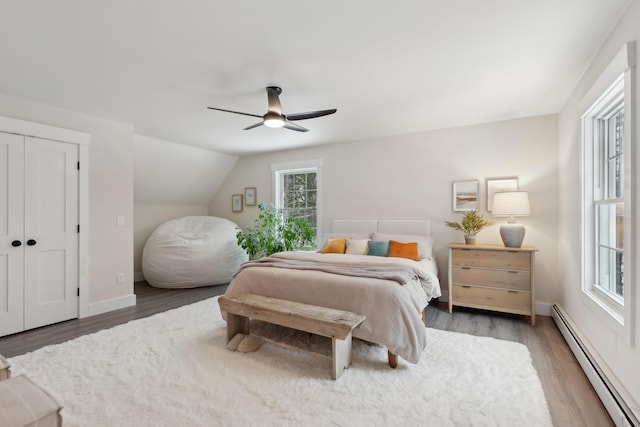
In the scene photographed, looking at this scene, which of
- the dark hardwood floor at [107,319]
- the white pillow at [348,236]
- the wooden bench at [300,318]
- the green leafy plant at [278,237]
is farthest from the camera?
the green leafy plant at [278,237]

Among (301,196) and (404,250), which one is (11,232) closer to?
(301,196)

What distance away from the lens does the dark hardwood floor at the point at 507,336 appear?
1.89 m

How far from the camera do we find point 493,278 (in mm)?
3498

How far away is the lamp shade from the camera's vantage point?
3.45m

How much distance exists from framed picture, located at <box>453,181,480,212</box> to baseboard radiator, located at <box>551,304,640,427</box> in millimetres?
1629

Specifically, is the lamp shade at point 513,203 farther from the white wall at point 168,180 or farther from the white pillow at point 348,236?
the white wall at point 168,180

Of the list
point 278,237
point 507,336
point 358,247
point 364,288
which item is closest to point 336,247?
point 358,247

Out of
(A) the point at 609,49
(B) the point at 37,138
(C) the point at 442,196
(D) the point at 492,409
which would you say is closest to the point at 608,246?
(A) the point at 609,49

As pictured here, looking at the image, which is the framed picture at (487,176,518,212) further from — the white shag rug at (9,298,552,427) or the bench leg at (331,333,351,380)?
the bench leg at (331,333,351,380)

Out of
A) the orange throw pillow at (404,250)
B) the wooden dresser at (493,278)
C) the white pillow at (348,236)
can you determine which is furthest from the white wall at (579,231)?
the white pillow at (348,236)

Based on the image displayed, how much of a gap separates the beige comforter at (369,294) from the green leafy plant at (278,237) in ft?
6.28

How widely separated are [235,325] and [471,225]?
3.01 metres

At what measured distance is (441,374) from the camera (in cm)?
223

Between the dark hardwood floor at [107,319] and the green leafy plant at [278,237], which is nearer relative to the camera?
the dark hardwood floor at [107,319]
